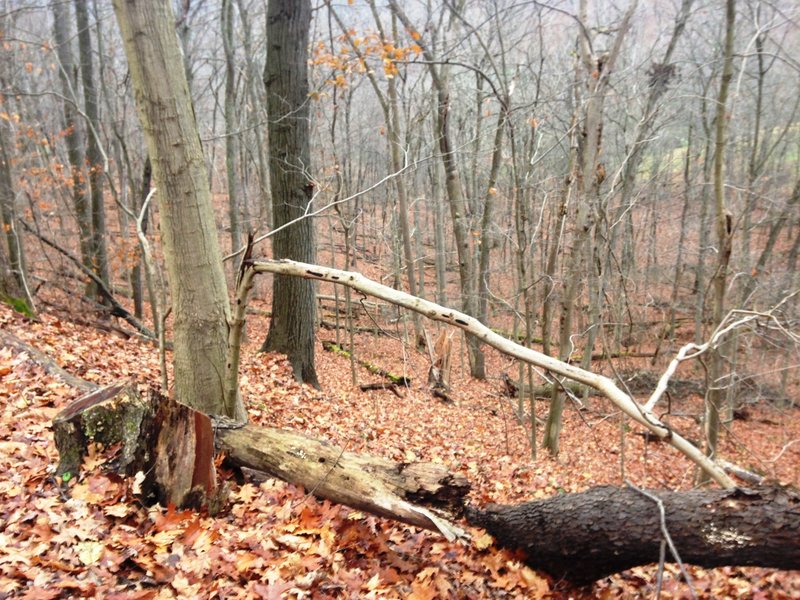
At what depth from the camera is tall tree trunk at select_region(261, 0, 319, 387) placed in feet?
25.6

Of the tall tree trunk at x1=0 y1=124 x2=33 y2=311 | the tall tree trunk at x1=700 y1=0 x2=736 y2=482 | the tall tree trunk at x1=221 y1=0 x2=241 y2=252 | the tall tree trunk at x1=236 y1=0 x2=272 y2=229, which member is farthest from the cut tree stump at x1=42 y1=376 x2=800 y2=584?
the tall tree trunk at x1=236 y1=0 x2=272 y2=229

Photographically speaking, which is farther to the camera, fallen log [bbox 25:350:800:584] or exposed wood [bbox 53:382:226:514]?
exposed wood [bbox 53:382:226:514]

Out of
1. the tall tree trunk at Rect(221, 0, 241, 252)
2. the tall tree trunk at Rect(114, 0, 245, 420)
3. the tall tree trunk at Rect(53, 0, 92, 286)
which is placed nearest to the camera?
the tall tree trunk at Rect(114, 0, 245, 420)

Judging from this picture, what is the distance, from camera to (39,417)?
427 centimetres

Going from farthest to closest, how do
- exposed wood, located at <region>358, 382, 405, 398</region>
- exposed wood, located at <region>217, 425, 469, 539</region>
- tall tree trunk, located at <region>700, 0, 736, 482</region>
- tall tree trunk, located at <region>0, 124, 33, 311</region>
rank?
exposed wood, located at <region>358, 382, 405, 398</region>
tall tree trunk, located at <region>0, 124, 33, 311</region>
tall tree trunk, located at <region>700, 0, 736, 482</region>
exposed wood, located at <region>217, 425, 469, 539</region>

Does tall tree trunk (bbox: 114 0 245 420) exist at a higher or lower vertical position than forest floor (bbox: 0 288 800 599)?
higher

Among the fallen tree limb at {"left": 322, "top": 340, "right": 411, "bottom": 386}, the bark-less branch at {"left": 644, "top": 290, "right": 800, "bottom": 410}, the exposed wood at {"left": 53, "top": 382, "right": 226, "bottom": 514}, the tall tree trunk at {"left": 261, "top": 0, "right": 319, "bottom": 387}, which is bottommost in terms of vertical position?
the fallen tree limb at {"left": 322, "top": 340, "right": 411, "bottom": 386}

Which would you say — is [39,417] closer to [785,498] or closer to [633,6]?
[785,498]

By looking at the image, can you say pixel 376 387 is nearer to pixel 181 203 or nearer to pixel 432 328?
pixel 181 203

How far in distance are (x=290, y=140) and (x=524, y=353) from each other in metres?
6.37

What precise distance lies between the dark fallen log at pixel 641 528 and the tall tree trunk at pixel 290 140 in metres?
5.36

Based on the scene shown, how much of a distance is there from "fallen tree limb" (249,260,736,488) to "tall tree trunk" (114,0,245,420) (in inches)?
40.4

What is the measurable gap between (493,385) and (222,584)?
11585 millimetres

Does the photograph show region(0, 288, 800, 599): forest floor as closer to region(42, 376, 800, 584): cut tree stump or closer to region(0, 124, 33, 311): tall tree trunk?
region(42, 376, 800, 584): cut tree stump
